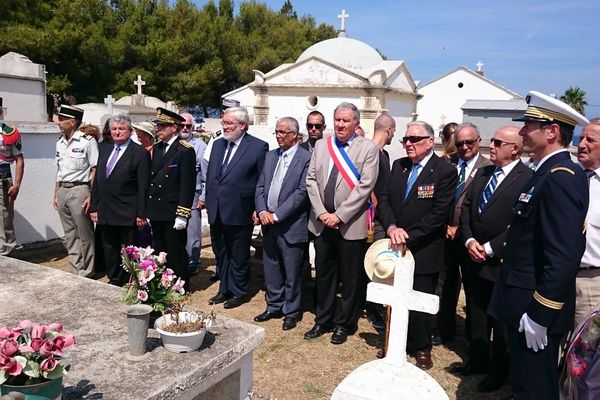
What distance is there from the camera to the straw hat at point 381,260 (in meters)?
3.77

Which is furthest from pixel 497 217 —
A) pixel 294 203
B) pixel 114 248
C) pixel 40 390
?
pixel 114 248

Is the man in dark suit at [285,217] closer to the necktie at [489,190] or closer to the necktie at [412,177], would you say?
the necktie at [412,177]

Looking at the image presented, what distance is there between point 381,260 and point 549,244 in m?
1.46

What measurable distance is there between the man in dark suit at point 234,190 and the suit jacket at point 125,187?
735 mm

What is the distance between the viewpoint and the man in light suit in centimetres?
434

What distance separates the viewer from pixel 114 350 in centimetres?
239

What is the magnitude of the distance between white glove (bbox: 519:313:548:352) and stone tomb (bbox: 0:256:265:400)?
1391 mm

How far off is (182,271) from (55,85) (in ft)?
85.8

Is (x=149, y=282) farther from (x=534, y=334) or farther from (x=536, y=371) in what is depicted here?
(x=536, y=371)

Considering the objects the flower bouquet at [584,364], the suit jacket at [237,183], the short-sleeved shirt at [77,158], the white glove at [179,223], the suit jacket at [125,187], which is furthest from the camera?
the short-sleeved shirt at [77,158]

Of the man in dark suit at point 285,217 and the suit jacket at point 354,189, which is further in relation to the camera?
the man in dark suit at point 285,217

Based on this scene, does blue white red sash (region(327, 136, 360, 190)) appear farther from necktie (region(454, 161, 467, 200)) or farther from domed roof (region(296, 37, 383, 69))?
domed roof (region(296, 37, 383, 69))

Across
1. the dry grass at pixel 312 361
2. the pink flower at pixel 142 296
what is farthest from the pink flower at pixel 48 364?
the dry grass at pixel 312 361

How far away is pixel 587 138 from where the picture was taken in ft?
11.4
